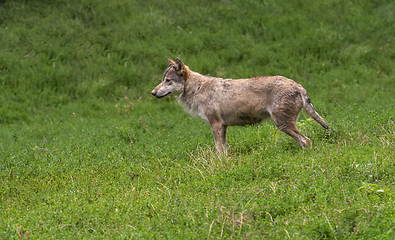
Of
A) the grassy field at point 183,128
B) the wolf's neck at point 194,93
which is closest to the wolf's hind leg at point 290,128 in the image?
the grassy field at point 183,128

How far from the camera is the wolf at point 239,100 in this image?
8.03m

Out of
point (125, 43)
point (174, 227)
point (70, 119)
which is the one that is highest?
point (174, 227)

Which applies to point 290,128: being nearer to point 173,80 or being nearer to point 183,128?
point 173,80

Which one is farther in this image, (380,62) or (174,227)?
(380,62)

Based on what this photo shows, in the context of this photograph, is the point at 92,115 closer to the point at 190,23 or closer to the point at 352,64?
the point at 190,23

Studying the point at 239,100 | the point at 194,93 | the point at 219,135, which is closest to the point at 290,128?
the point at 239,100

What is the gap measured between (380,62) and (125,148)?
41.6ft

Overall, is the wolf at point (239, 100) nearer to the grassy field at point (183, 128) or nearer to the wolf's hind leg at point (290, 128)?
the wolf's hind leg at point (290, 128)

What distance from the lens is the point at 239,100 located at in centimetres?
847

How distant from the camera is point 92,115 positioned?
15.0 metres

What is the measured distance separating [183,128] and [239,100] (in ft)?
15.1

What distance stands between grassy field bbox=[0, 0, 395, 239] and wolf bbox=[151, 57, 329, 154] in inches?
24.2

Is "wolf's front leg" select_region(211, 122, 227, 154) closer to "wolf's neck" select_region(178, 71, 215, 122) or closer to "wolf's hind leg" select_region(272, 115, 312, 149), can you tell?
"wolf's neck" select_region(178, 71, 215, 122)

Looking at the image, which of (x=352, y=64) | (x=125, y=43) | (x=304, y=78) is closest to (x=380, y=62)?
(x=352, y=64)
